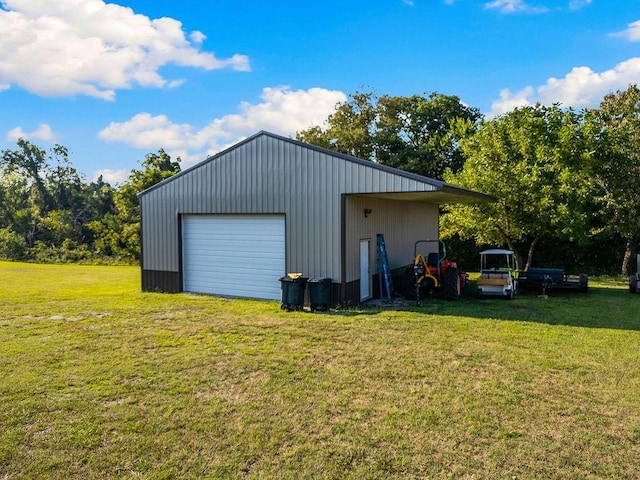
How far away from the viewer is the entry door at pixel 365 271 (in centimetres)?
1084

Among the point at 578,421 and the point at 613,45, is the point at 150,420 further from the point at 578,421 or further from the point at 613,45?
Result: the point at 613,45

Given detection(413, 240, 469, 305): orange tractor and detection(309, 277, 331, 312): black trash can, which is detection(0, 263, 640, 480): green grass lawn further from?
detection(413, 240, 469, 305): orange tractor

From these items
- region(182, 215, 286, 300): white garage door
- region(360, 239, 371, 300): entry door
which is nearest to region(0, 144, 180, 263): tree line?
region(182, 215, 286, 300): white garage door

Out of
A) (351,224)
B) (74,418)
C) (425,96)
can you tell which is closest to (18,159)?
(425,96)

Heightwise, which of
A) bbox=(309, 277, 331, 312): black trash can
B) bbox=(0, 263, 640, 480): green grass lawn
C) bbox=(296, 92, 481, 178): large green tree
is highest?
bbox=(296, 92, 481, 178): large green tree

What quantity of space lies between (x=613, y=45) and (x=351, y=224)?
10585 mm

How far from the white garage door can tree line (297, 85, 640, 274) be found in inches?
303

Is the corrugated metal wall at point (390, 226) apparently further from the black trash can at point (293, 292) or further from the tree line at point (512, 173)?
the tree line at point (512, 173)

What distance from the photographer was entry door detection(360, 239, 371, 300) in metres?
10.8

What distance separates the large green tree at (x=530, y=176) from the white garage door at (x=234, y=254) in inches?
305

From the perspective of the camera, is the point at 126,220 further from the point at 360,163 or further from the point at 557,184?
the point at 557,184

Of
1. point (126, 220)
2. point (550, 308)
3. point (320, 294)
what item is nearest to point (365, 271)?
point (320, 294)

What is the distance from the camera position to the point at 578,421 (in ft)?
13.7

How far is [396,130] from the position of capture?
25672 millimetres
